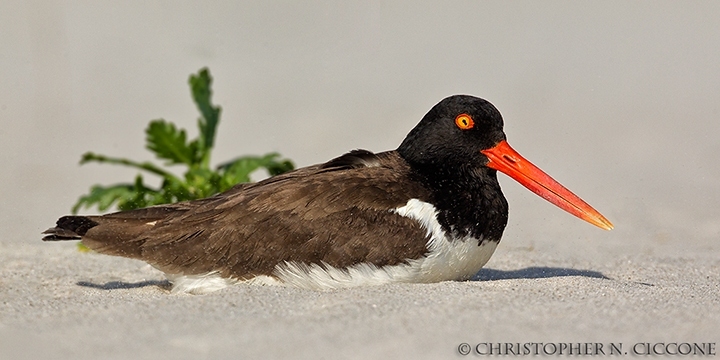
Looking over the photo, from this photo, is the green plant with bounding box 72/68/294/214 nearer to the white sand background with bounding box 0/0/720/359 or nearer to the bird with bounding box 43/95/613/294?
the white sand background with bounding box 0/0/720/359

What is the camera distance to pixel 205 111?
336 inches

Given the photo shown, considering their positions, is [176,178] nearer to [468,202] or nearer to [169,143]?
[169,143]

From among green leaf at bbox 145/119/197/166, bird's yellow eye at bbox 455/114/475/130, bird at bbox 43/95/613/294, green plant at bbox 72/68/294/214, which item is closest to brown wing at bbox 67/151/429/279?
bird at bbox 43/95/613/294

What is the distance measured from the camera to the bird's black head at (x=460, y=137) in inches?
267

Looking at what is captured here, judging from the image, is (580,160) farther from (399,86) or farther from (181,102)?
(181,102)

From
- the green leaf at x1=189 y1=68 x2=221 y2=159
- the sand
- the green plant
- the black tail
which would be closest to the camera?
the sand

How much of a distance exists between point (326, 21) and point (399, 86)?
2.03 meters

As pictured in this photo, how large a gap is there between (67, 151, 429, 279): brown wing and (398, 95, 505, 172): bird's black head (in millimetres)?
339

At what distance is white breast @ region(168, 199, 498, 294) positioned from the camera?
6.12 metres

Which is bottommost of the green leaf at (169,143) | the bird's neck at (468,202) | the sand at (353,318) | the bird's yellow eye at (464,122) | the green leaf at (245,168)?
the sand at (353,318)

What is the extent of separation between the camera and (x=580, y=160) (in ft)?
38.1

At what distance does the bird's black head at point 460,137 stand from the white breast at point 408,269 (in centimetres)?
63

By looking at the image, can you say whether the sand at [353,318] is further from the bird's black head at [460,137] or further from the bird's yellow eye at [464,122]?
the bird's yellow eye at [464,122]

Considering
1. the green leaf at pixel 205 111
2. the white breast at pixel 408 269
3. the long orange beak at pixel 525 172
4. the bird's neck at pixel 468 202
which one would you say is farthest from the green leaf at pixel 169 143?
the long orange beak at pixel 525 172
